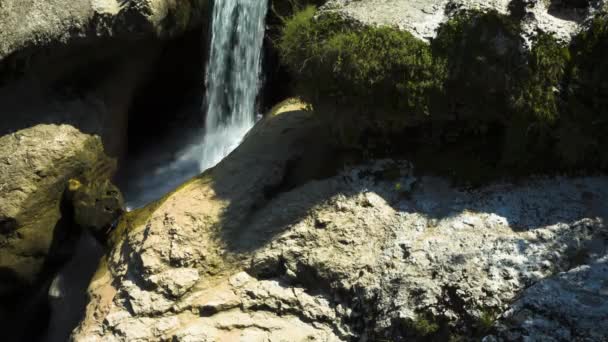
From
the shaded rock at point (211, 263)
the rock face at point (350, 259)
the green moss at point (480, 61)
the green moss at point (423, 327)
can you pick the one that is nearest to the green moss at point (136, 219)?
the shaded rock at point (211, 263)

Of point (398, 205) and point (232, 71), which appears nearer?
point (398, 205)

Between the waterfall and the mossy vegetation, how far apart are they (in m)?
4.33

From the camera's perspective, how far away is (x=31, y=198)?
32.3 ft

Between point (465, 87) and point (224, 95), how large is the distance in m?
6.12

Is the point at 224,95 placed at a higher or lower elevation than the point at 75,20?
lower

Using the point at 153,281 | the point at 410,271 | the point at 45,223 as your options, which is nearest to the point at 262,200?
the point at 153,281

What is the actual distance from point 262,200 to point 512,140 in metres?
2.86

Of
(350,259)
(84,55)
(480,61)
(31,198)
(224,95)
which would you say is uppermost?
(480,61)

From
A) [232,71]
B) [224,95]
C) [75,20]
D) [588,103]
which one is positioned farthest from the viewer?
[224,95]

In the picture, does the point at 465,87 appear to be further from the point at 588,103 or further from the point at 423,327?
the point at 423,327

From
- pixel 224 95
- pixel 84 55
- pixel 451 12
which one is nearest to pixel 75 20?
pixel 84 55

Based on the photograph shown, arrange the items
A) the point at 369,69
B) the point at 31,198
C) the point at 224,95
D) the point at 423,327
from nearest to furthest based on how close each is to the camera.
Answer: the point at 423,327 < the point at 369,69 < the point at 31,198 < the point at 224,95

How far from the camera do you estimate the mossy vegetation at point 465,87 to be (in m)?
6.94

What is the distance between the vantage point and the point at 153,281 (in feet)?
24.0
